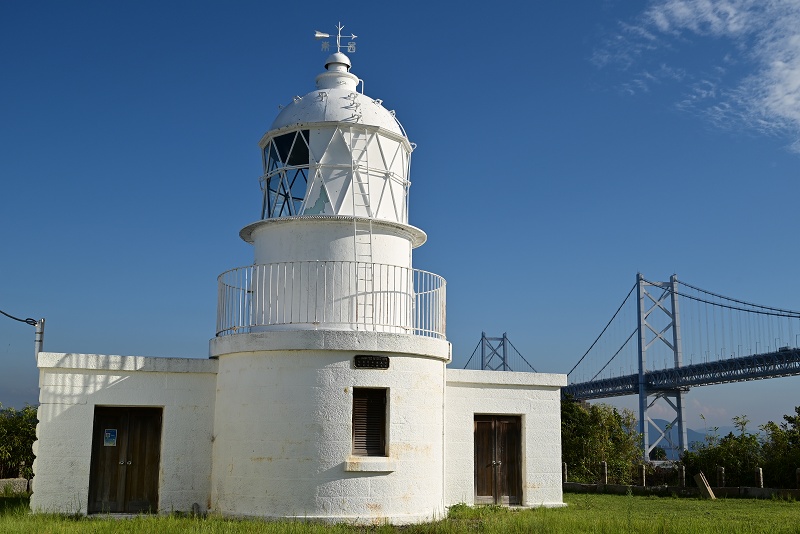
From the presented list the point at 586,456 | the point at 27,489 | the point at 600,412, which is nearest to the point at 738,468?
the point at 586,456

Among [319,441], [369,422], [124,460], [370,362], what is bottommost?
[124,460]

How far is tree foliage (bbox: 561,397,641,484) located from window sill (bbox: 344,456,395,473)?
12.0 metres

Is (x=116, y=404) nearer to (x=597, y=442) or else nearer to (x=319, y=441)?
(x=319, y=441)

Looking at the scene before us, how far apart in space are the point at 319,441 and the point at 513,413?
4165 millimetres

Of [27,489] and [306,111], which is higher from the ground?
[306,111]

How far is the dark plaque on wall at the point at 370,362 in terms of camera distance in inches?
451

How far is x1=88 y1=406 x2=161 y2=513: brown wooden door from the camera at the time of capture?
12133 millimetres

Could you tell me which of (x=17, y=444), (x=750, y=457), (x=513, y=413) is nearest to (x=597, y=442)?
(x=750, y=457)

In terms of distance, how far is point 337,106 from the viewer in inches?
506

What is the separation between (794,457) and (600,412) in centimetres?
1030

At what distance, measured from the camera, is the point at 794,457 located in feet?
55.7

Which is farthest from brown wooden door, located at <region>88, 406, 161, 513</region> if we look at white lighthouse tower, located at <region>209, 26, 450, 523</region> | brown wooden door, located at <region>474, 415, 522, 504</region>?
brown wooden door, located at <region>474, 415, 522, 504</region>

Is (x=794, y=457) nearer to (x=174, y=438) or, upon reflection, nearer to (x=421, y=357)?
(x=421, y=357)

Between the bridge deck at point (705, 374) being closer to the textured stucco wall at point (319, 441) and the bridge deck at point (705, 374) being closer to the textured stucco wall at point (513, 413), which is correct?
the textured stucco wall at point (513, 413)
